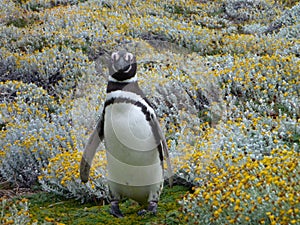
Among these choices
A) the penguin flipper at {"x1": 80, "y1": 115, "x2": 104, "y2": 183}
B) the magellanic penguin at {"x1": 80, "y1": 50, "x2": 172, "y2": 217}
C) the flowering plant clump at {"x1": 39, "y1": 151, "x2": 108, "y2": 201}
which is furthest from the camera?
the flowering plant clump at {"x1": 39, "y1": 151, "x2": 108, "y2": 201}

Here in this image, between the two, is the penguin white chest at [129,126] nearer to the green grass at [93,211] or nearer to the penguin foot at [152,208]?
the penguin foot at [152,208]

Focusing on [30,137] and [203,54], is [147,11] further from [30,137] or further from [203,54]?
[30,137]

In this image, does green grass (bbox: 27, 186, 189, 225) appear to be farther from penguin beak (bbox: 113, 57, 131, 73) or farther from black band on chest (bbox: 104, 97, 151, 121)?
penguin beak (bbox: 113, 57, 131, 73)

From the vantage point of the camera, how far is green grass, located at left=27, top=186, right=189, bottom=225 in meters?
4.62

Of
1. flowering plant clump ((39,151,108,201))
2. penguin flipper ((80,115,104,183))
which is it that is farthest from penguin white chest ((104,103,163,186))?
flowering plant clump ((39,151,108,201))

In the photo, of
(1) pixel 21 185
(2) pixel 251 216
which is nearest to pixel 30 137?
(1) pixel 21 185

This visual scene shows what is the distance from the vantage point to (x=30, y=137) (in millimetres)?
6527

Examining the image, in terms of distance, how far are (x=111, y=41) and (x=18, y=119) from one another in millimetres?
3375

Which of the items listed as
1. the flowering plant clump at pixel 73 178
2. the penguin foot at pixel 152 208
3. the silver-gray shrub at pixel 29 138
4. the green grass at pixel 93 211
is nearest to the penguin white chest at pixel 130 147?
the penguin foot at pixel 152 208

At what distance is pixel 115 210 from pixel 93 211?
50 centimetres

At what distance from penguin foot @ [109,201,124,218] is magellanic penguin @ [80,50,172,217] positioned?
0.04 feet

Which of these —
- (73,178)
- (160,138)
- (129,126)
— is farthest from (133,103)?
(73,178)

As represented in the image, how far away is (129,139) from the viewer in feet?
13.6

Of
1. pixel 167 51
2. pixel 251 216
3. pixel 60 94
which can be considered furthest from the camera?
pixel 167 51
